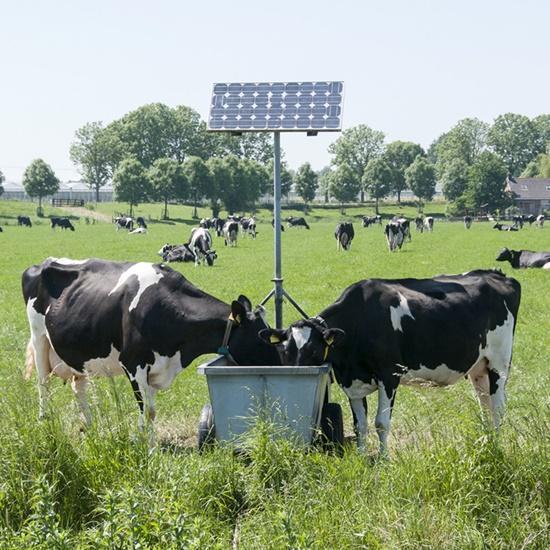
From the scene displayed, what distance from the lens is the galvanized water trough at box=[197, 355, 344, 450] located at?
Result: 7809 millimetres

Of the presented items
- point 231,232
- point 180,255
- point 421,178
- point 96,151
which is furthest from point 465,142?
point 180,255

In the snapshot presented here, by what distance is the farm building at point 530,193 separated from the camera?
139 metres

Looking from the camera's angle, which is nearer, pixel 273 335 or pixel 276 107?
pixel 273 335

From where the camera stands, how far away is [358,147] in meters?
165

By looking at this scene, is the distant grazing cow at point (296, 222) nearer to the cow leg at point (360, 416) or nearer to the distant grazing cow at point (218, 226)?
Answer: the distant grazing cow at point (218, 226)

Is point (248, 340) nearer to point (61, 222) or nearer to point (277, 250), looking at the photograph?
point (277, 250)

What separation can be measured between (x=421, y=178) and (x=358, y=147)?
70.3ft

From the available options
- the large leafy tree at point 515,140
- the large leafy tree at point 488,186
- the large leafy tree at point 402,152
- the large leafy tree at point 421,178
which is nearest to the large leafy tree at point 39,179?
the large leafy tree at point 488,186

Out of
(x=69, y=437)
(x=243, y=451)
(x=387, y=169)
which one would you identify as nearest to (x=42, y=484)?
(x=69, y=437)

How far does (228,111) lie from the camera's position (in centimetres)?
1024

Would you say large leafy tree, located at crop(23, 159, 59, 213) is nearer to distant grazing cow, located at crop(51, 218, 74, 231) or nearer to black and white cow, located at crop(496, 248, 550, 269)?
distant grazing cow, located at crop(51, 218, 74, 231)

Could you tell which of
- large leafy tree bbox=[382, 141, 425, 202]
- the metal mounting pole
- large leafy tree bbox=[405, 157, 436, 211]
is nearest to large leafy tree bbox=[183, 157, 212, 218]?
large leafy tree bbox=[405, 157, 436, 211]

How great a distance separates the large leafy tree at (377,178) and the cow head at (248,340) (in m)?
132

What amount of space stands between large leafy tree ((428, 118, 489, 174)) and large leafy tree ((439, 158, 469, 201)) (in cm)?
2343
